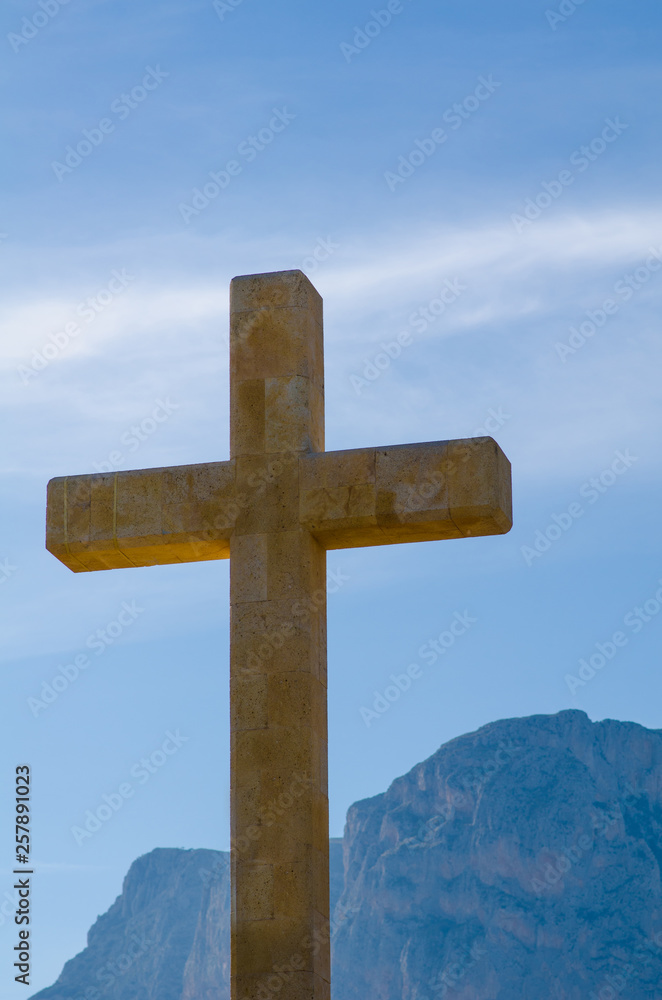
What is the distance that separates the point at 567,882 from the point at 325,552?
19242 centimetres

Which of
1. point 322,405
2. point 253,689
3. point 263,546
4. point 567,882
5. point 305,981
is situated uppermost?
point 567,882

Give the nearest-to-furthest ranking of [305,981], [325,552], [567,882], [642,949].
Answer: [305,981]
[325,552]
[642,949]
[567,882]

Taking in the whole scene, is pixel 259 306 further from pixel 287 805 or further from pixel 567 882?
pixel 567 882

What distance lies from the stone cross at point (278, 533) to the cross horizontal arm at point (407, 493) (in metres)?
0.01

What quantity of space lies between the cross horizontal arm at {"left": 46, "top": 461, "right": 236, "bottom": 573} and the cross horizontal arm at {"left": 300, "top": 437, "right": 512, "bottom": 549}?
2.58 feet

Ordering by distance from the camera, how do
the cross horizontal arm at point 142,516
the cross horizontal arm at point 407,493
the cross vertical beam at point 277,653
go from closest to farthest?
the cross vertical beam at point 277,653, the cross horizontal arm at point 407,493, the cross horizontal arm at point 142,516

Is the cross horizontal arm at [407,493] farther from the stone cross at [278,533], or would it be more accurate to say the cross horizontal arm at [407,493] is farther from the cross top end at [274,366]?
the cross top end at [274,366]

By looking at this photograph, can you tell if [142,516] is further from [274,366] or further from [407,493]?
[407,493]

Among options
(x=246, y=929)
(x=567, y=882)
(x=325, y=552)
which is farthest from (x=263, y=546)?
(x=567, y=882)

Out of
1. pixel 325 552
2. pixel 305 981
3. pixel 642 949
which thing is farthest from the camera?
pixel 642 949

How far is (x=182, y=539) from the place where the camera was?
12.4 meters

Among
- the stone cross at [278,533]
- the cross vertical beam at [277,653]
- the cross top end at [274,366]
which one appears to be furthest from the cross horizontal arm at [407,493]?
the cross top end at [274,366]

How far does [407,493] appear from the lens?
11.9 m

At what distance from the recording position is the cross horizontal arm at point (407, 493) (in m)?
11.7
